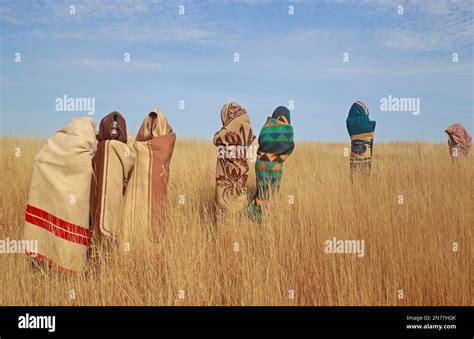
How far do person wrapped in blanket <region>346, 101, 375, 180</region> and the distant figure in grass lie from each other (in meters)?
3.12

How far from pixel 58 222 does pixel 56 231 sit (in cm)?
8

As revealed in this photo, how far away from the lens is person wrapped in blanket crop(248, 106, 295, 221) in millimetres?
6164

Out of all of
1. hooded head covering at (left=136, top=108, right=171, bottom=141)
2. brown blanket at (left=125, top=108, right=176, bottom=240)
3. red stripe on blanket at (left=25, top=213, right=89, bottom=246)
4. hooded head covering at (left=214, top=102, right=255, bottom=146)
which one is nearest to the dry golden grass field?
brown blanket at (left=125, top=108, right=176, bottom=240)

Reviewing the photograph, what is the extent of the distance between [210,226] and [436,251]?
2411mm

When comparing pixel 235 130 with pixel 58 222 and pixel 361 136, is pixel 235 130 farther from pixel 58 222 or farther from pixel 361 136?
pixel 361 136

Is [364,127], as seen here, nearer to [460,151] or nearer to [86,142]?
[460,151]

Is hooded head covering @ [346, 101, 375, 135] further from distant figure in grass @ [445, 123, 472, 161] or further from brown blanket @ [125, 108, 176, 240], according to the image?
brown blanket @ [125, 108, 176, 240]

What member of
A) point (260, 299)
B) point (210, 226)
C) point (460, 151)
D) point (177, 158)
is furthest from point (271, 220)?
point (460, 151)

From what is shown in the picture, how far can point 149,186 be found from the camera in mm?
5086

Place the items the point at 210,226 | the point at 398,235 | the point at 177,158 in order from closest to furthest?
1. the point at 398,235
2. the point at 210,226
3. the point at 177,158

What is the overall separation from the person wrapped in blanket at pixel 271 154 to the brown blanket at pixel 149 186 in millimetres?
1342

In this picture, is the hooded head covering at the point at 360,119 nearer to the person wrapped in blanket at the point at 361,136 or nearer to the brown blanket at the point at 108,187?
the person wrapped in blanket at the point at 361,136

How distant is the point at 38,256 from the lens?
4715 mm

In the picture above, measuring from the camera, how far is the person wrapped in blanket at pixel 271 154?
616 centimetres
